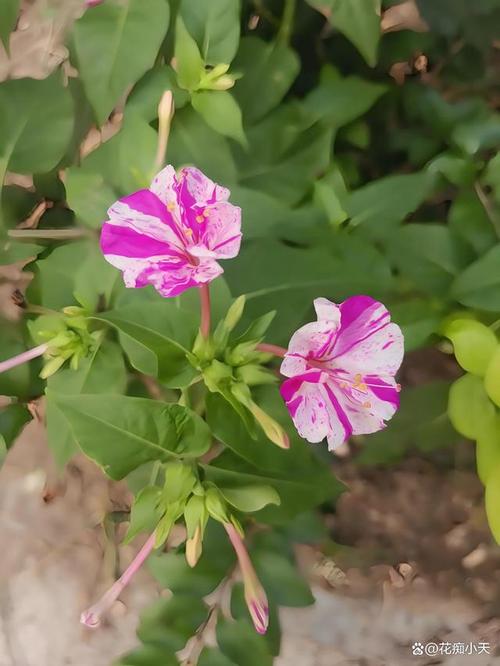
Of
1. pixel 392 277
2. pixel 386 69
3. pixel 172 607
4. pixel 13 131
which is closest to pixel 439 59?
pixel 386 69

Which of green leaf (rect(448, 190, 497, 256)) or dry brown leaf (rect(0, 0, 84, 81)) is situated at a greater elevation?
green leaf (rect(448, 190, 497, 256))

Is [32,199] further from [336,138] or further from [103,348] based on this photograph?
[336,138]

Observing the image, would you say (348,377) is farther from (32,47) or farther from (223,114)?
(32,47)

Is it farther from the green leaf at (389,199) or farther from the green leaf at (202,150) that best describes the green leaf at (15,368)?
the green leaf at (389,199)

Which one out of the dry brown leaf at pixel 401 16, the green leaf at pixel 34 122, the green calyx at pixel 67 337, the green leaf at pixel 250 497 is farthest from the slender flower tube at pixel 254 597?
the dry brown leaf at pixel 401 16

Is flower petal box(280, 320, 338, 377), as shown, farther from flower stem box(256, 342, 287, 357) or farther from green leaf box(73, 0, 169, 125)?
green leaf box(73, 0, 169, 125)

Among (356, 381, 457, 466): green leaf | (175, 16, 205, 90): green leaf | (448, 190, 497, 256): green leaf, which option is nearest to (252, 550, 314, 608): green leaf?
(356, 381, 457, 466): green leaf
